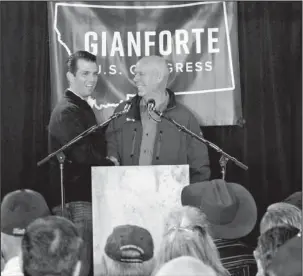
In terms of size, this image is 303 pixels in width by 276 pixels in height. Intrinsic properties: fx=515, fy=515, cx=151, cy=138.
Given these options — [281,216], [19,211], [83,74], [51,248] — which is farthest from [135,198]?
[281,216]

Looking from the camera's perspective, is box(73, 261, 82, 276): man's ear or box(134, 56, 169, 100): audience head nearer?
box(73, 261, 82, 276): man's ear

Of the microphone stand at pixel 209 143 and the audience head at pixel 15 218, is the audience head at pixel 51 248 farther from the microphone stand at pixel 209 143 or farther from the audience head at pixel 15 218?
the microphone stand at pixel 209 143

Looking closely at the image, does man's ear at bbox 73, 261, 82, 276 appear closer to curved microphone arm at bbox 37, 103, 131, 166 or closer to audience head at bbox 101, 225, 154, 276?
audience head at bbox 101, 225, 154, 276

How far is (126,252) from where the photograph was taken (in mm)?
3721

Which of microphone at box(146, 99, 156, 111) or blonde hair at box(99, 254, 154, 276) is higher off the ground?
microphone at box(146, 99, 156, 111)

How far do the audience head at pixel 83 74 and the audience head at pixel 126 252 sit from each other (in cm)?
104

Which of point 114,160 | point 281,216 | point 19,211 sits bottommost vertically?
point 281,216

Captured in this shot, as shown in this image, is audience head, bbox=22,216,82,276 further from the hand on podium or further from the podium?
the hand on podium

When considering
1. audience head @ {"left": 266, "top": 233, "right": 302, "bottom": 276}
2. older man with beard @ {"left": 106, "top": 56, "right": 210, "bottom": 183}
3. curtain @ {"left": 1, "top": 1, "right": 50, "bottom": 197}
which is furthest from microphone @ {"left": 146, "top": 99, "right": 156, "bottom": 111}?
audience head @ {"left": 266, "top": 233, "right": 302, "bottom": 276}

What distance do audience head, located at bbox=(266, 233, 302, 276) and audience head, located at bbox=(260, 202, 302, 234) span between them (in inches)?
4.4

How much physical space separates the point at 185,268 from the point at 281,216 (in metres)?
0.82

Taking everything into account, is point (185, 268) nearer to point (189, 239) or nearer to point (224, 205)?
point (189, 239)

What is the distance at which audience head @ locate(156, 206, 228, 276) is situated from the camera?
3.70 metres

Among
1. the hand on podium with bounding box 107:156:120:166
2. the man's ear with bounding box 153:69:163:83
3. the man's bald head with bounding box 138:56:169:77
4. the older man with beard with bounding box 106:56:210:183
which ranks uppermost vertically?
the man's bald head with bounding box 138:56:169:77
